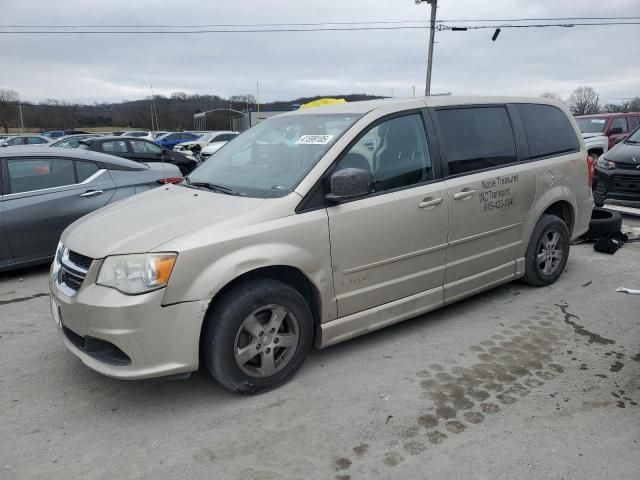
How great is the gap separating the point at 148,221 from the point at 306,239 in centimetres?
98

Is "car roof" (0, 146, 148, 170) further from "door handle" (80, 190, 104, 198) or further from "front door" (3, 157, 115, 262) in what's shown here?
"door handle" (80, 190, 104, 198)

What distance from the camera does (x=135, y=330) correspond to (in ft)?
9.18

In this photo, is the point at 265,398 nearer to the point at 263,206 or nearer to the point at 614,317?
the point at 263,206

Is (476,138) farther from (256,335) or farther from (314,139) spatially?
(256,335)

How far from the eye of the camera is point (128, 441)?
2797mm

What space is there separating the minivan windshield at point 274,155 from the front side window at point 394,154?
0.17 m

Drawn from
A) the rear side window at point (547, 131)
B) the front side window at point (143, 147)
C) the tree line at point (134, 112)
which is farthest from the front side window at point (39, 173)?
the tree line at point (134, 112)

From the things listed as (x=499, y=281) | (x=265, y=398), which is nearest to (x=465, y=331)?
(x=499, y=281)

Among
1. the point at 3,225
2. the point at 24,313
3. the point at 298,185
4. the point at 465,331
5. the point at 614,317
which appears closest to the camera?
the point at 298,185

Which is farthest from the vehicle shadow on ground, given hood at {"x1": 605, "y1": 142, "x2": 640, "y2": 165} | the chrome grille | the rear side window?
hood at {"x1": 605, "y1": 142, "x2": 640, "y2": 165}

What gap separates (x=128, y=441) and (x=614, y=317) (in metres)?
3.86

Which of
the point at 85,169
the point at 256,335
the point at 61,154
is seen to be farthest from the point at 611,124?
the point at 256,335

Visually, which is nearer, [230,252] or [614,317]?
[230,252]

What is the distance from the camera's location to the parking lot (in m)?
2.57
